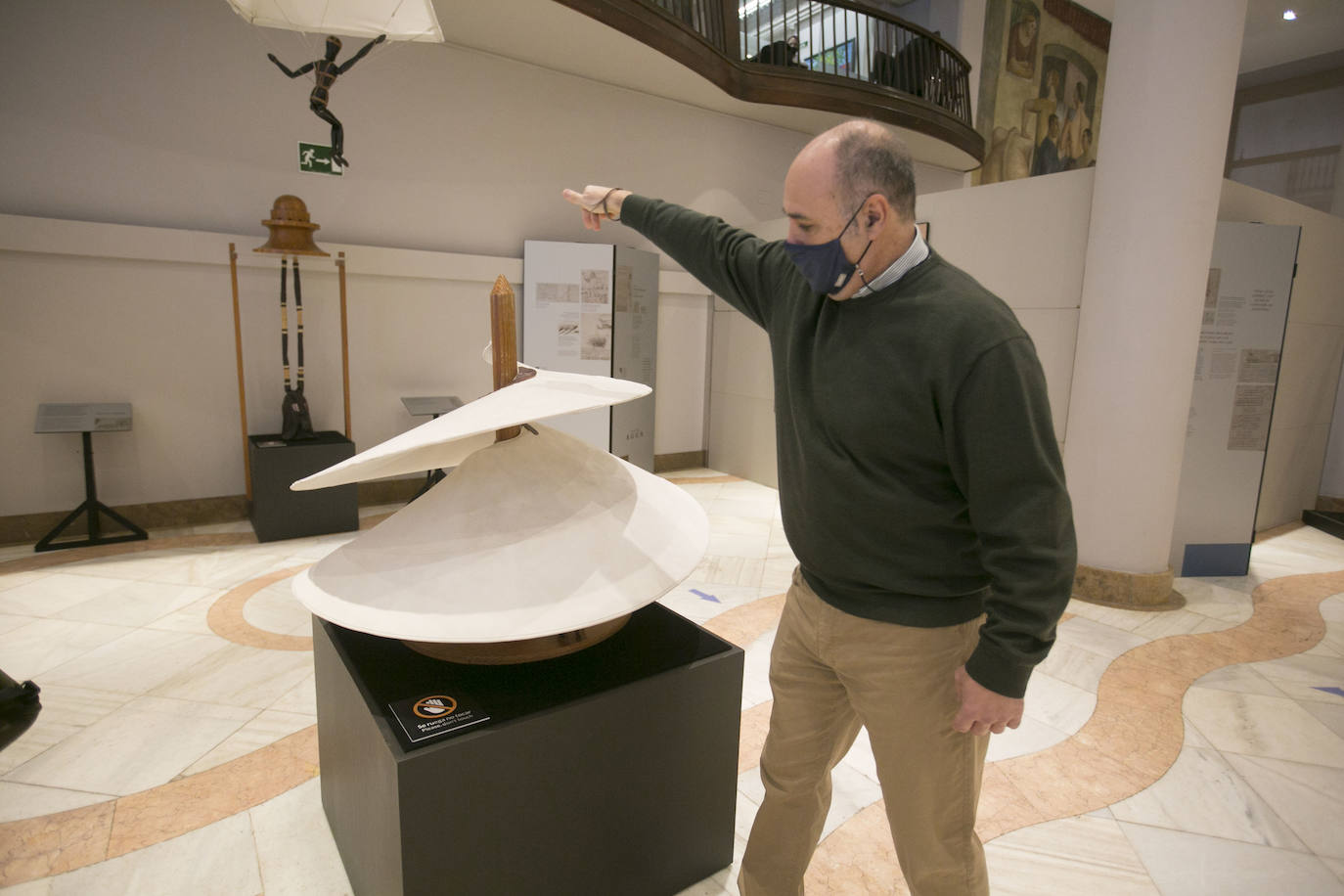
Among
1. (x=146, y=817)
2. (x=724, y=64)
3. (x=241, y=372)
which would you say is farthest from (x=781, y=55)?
(x=146, y=817)

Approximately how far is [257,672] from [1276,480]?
6.73 metres

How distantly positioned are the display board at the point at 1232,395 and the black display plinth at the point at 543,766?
3.97m

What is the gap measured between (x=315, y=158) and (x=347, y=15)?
2034 millimetres

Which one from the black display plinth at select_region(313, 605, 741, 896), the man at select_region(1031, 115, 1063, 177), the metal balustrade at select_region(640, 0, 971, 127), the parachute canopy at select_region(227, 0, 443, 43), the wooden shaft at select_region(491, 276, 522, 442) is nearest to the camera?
the black display plinth at select_region(313, 605, 741, 896)

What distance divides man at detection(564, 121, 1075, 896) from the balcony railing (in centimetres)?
410

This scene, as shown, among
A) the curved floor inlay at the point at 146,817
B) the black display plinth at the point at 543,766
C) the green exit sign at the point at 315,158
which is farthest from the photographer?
the green exit sign at the point at 315,158

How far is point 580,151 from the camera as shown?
241 inches

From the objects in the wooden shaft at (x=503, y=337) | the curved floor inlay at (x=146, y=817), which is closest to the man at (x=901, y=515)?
the wooden shaft at (x=503, y=337)

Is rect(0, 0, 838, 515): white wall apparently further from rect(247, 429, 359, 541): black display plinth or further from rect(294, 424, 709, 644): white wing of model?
rect(294, 424, 709, 644): white wing of model

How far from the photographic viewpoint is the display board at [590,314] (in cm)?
588

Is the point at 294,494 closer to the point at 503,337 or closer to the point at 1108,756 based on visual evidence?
Result: the point at 503,337

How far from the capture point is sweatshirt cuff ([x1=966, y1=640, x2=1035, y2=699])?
43.5 inches

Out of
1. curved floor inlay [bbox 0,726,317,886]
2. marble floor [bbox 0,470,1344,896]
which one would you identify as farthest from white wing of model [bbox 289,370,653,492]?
curved floor inlay [bbox 0,726,317,886]

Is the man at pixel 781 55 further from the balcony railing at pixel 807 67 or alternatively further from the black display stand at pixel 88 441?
the black display stand at pixel 88 441
